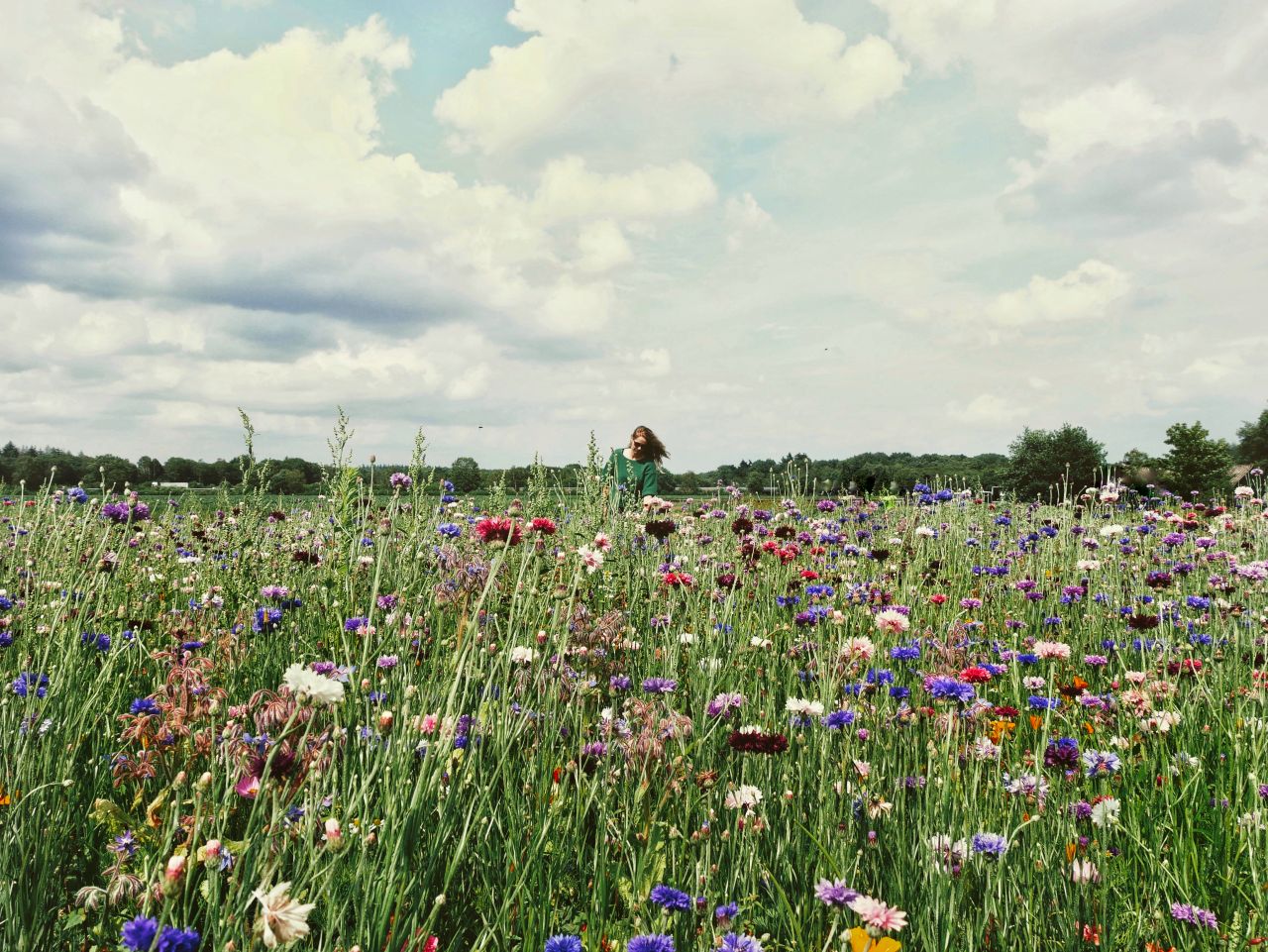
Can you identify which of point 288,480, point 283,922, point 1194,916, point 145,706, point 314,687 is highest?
point 288,480

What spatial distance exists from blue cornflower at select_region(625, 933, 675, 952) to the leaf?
0.34m

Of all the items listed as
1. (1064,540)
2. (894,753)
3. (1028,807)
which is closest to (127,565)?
(894,753)

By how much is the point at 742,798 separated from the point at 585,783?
1.63 ft

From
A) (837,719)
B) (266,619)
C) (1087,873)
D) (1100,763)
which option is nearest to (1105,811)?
(1087,873)

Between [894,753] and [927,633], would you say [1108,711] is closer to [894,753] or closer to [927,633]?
[927,633]

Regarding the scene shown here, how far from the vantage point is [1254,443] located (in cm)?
6694

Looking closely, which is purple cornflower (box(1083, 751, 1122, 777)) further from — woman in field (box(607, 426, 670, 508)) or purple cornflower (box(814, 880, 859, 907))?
woman in field (box(607, 426, 670, 508))

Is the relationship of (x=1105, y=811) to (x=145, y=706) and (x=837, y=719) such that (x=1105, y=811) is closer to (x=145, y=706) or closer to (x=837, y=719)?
(x=837, y=719)

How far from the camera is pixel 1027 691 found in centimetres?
316

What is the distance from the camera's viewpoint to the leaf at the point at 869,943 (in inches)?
52.9

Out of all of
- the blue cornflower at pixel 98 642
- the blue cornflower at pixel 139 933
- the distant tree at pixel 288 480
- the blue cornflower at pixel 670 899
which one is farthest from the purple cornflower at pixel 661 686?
the distant tree at pixel 288 480

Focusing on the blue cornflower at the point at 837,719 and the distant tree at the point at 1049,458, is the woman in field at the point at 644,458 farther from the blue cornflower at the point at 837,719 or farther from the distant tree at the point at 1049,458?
the distant tree at the point at 1049,458

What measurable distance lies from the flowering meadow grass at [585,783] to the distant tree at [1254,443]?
8108cm

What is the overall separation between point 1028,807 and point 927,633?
152 centimetres
